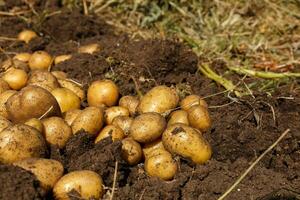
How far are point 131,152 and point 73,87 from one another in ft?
2.95

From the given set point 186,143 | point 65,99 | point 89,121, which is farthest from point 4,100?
point 186,143

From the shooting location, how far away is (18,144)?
2.92 metres

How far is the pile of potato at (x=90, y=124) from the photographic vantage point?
2.89 meters

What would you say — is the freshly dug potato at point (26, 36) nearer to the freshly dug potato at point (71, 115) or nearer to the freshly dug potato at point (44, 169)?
the freshly dug potato at point (71, 115)

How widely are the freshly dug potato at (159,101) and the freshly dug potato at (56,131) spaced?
0.57 m

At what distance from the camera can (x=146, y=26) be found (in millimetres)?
5598

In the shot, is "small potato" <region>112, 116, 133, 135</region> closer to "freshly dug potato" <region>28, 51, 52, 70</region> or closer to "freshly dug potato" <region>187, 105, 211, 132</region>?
"freshly dug potato" <region>187, 105, 211, 132</region>

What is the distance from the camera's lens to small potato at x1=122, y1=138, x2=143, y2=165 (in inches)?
126

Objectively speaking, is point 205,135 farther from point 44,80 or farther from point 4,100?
point 4,100

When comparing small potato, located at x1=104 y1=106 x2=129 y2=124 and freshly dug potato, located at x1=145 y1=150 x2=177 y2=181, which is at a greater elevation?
small potato, located at x1=104 y1=106 x2=129 y2=124

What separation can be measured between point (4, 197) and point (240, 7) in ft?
13.1

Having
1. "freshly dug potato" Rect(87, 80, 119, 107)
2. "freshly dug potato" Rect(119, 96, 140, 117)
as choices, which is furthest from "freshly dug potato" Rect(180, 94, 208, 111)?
"freshly dug potato" Rect(87, 80, 119, 107)

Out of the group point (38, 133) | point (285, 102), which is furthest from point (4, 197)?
point (285, 102)

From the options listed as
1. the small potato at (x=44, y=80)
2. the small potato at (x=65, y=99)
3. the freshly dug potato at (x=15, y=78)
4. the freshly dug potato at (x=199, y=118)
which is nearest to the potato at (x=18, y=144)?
the small potato at (x=65, y=99)
